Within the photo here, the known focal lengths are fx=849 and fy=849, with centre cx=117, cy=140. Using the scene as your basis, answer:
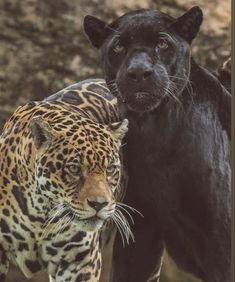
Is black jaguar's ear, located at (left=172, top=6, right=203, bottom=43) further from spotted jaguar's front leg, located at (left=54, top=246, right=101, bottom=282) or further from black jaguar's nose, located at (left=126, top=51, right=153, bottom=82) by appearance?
spotted jaguar's front leg, located at (left=54, top=246, right=101, bottom=282)

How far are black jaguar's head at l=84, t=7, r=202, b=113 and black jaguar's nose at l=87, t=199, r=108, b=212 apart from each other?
378 millimetres

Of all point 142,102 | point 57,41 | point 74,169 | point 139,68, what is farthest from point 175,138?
point 57,41

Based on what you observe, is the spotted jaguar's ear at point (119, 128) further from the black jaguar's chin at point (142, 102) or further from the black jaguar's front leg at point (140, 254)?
the black jaguar's front leg at point (140, 254)

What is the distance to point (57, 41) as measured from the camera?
9.32 feet

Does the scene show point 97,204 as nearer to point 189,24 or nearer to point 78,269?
point 78,269

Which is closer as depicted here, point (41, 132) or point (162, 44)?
point (41, 132)

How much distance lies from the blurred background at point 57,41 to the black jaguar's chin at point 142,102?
0.19 m

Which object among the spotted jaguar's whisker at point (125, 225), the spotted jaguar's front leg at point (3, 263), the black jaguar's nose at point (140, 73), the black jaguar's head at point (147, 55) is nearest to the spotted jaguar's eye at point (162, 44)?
the black jaguar's head at point (147, 55)

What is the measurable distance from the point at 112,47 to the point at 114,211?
54 centimetres

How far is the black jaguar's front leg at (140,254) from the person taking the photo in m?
2.80

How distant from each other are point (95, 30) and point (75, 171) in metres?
0.53

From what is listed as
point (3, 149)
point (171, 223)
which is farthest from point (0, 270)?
point (171, 223)

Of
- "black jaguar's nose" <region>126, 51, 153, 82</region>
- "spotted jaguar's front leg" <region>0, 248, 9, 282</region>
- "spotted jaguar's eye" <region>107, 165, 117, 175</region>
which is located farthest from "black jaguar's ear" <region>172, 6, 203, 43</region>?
"spotted jaguar's front leg" <region>0, 248, 9, 282</region>

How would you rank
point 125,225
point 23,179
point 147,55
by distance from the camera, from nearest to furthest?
point 23,179 < point 147,55 < point 125,225
